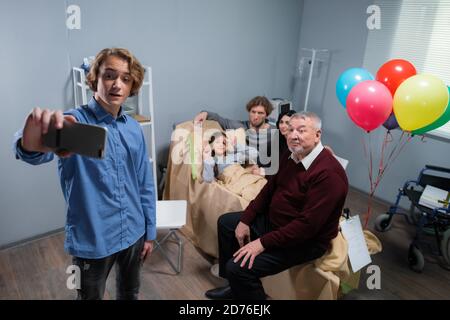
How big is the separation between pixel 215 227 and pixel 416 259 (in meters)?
1.48

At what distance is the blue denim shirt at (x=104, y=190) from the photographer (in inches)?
46.4

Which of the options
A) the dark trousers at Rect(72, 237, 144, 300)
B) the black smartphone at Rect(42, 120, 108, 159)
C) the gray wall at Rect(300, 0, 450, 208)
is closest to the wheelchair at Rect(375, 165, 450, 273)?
the gray wall at Rect(300, 0, 450, 208)

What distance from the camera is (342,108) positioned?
375cm

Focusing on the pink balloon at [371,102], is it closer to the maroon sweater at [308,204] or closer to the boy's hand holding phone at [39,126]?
the maroon sweater at [308,204]

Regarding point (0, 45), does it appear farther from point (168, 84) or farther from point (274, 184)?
point (274, 184)

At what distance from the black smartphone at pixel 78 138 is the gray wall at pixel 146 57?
1587 mm

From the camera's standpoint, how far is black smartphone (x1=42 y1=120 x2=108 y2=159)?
0.92 m

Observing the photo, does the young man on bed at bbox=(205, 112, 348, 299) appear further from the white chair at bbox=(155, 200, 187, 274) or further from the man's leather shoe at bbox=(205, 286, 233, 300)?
the white chair at bbox=(155, 200, 187, 274)

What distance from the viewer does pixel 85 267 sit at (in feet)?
4.20

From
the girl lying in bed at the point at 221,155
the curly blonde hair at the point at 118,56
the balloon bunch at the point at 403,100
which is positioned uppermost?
the curly blonde hair at the point at 118,56

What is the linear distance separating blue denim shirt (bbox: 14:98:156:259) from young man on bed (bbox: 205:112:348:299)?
69cm

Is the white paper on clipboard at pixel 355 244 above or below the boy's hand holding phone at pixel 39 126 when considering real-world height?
below

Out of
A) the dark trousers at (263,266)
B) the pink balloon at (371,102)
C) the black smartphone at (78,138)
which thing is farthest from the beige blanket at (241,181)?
the black smartphone at (78,138)

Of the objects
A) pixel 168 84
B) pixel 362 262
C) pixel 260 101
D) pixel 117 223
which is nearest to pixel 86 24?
pixel 168 84
